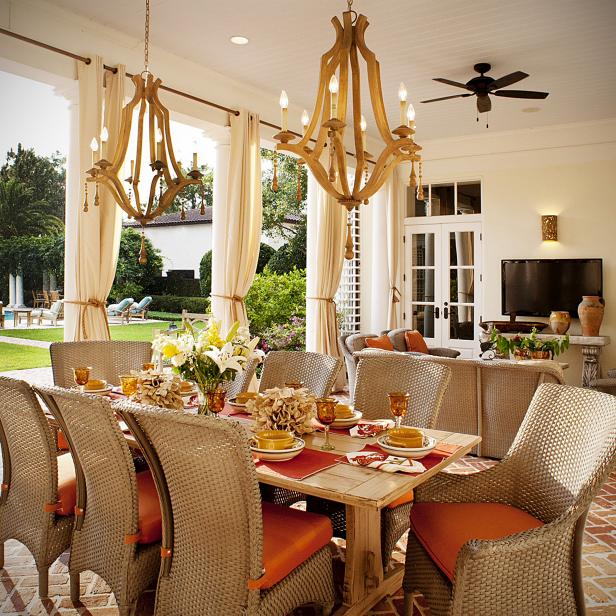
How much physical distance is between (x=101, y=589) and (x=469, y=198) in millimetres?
7261

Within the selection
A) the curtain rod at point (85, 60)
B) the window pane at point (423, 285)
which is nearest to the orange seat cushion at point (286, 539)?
the curtain rod at point (85, 60)

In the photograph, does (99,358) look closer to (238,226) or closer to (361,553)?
(361,553)

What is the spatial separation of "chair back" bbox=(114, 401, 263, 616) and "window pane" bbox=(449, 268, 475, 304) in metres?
6.99

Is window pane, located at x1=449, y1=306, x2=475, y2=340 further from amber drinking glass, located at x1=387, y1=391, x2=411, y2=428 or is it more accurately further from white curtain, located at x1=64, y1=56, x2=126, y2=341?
amber drinking glass, located at x1=387, y1=391, x2=411, y2=428

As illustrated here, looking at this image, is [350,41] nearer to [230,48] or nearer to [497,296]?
[230,48]

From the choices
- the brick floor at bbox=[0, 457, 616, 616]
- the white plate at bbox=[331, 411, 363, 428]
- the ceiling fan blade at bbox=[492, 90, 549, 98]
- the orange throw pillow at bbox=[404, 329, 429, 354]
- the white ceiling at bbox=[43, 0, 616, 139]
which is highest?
the white ceiling at bbox=[43, 0, 616, 139]

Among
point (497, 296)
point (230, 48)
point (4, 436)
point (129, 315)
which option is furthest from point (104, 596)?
point (129, 315)

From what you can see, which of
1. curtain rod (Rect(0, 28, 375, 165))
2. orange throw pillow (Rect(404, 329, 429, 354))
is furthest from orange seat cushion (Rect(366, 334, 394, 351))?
curtain rod (Rect(0, 28, 375, 165))

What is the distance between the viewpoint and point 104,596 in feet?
8.51

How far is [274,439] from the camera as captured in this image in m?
2.30

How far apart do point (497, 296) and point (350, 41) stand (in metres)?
6.17

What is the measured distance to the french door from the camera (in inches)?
332

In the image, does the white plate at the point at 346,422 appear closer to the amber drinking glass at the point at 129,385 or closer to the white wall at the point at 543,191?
the amber drinking glass at the point at 129,385

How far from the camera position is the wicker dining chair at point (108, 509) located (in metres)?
2.21
